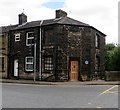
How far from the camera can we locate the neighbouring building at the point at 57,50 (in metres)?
30.2

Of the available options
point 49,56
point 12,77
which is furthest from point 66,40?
point 12,77

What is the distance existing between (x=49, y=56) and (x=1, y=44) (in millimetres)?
7907

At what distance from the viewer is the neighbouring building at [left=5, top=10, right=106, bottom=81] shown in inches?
1187

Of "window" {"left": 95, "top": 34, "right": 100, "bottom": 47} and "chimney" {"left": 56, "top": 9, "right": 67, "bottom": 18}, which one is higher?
"chimney" {"left": 56, "top": 9, "right": 67, "bottom": 18}

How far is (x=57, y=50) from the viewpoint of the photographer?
99.0 ft

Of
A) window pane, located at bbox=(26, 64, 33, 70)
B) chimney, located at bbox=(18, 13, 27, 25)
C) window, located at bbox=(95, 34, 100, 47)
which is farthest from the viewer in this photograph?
chimney, located at bbox=(18, 13, 27, 25)

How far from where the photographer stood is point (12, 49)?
34625 mm

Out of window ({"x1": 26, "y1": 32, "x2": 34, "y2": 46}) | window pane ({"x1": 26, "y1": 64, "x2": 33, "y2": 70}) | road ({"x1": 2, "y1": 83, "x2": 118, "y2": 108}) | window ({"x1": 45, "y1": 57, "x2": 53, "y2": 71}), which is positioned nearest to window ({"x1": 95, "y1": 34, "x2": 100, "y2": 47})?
window ({"x1": 45, "y1": 57, "x2": 53, "y2": 71})

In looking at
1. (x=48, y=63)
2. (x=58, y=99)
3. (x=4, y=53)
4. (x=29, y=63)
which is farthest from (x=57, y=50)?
(x=58, y=99)

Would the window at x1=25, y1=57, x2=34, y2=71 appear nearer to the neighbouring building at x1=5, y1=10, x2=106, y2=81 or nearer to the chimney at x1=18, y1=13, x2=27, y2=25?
the neighbouring building at x1=5, y1=10, x2=106, y2=81

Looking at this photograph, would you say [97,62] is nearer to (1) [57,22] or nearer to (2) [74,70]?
(2) [74,70]

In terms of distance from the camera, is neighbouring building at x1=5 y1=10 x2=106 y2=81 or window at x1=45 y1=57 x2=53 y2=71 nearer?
neighbouring building at x1=5 y1=10 x2=106 y2=81

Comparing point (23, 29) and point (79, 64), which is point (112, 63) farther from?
point (23, 29)

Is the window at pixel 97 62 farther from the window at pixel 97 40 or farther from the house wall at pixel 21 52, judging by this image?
the house wall at pixel 21 52
